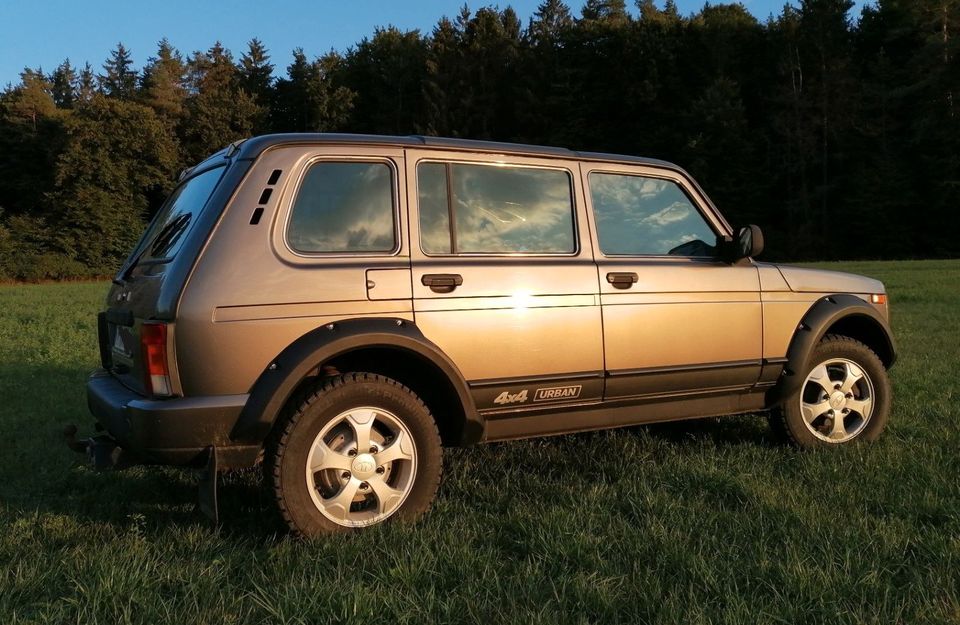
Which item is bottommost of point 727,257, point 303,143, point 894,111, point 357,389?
point 357,389

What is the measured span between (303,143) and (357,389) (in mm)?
1201

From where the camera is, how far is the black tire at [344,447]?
3217 mm

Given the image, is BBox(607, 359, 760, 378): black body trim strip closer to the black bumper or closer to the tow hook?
the black bumper

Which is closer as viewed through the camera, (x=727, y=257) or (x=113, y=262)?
(x=727, y=257)

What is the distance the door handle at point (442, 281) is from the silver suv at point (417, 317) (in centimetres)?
1

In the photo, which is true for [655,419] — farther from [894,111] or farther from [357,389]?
[894,111]

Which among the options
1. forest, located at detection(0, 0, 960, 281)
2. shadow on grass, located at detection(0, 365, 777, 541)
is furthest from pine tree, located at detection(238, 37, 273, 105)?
shadow on grass, located at detection(0, 365, 777, 541)

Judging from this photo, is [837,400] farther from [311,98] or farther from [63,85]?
[63,85]

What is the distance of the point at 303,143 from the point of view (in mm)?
3486

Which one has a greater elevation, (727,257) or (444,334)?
(727,257)

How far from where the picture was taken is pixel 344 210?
357 centimetres

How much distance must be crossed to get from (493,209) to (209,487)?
6.48ft

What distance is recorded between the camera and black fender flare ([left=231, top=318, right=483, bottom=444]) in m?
3.15

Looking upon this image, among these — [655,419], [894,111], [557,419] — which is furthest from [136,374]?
[894,111]
